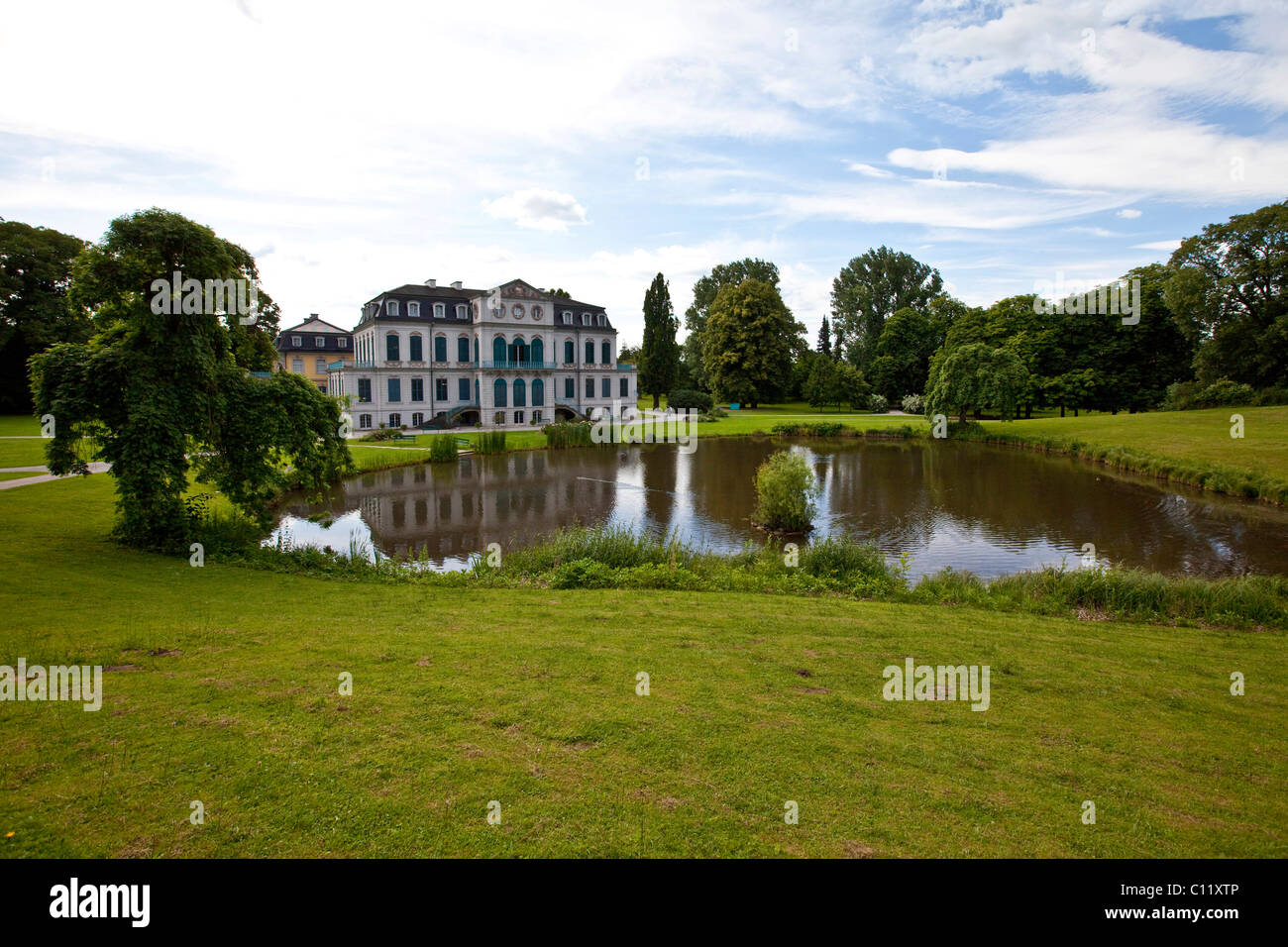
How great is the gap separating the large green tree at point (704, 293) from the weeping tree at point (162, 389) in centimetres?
6585

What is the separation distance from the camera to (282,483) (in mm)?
15570

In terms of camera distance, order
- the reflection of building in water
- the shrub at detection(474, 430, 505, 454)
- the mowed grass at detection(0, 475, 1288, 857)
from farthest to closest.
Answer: the shrub at detection(474, 430, 505, 454)
the reflection of building in water
the mowed grass at detection(0, 475, 1288, 857)

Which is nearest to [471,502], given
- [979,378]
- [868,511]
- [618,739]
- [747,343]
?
Answer: [868,511]

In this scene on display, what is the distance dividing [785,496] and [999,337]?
161 ft

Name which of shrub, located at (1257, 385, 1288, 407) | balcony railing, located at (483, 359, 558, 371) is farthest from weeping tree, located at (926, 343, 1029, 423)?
balcony railing, located at (483, 359, 558, 371)

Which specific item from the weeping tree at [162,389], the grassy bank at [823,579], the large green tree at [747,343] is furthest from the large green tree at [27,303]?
the large green tree at [747,343]

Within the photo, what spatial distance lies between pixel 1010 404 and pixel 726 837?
47649 millimetres

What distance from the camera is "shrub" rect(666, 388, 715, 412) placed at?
201 ft

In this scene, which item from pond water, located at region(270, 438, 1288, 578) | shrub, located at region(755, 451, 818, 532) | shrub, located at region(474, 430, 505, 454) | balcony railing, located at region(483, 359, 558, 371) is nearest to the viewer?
pond water, located at region(270, 438, 1288, 578)

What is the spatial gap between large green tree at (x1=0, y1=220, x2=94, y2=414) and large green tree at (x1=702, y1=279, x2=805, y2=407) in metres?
48.6

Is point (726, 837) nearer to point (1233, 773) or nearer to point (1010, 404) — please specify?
point (1233, 773)

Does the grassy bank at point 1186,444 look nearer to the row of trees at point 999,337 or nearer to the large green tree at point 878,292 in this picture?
the row of trees at point 999,337

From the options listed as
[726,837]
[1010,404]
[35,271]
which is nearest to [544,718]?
[726,837]

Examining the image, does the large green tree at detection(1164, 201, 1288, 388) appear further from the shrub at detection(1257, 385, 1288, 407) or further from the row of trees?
the shrub at detection(1257, 385, 1288, 407)
